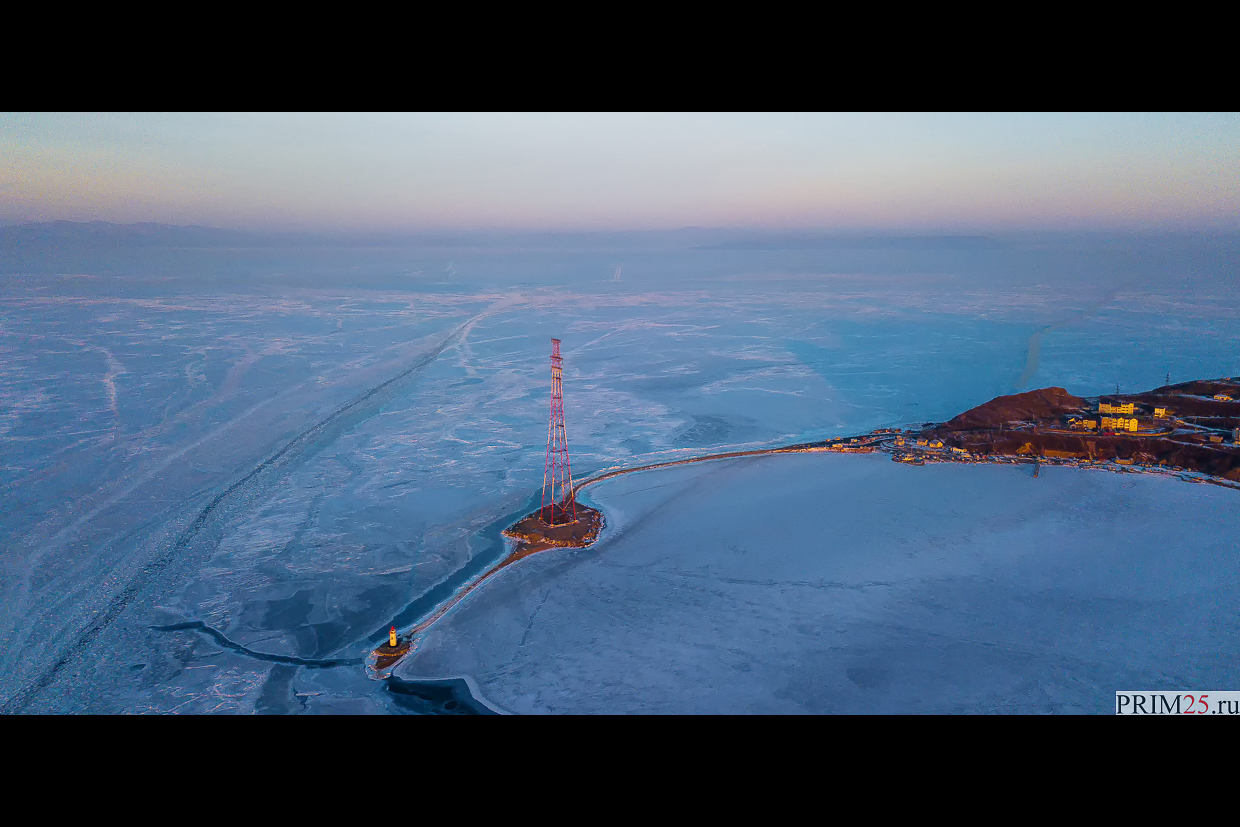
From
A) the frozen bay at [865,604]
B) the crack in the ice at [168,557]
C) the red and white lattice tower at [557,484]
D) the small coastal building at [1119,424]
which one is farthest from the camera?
the small coastal building at [1119,424]

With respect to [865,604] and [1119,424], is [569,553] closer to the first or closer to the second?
[865,604]

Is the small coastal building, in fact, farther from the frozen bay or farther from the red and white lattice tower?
the red and white lattice tower

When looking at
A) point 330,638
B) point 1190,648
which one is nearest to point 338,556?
point 330,638

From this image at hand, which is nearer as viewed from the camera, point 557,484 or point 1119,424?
point 557,484

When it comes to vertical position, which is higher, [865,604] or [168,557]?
[168,557]

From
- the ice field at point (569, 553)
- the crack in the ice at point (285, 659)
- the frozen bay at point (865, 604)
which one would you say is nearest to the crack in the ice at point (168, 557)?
the ice field at point (569, 553)

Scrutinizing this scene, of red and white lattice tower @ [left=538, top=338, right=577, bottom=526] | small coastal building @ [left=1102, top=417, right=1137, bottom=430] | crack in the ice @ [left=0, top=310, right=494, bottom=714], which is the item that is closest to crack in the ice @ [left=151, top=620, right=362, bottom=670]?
crack in the ice @ [left=0, top=310, right=494, bottom=714]

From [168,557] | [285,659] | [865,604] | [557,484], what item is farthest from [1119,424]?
[168,557]

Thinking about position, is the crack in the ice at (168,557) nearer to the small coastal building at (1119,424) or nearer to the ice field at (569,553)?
the ice field at (569,553)
